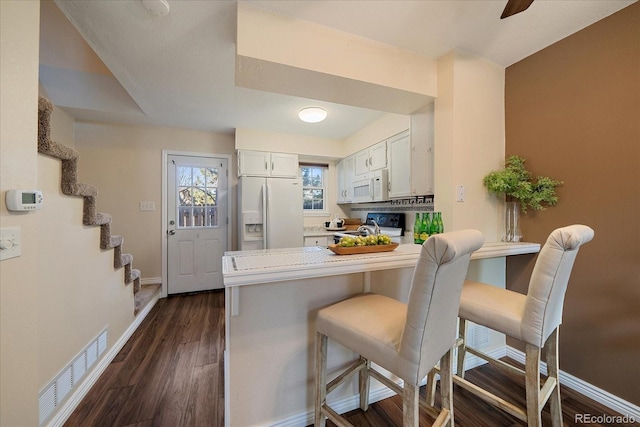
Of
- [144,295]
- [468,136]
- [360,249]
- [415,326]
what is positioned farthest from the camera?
[144,295]

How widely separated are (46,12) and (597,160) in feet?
13.5

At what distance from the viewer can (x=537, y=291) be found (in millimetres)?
1082

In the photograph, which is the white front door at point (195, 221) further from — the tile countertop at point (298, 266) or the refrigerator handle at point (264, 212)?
the tile countertop at point (298, 266)

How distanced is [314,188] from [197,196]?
189 centimetres

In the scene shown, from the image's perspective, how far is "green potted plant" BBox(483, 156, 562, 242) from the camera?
1.71m

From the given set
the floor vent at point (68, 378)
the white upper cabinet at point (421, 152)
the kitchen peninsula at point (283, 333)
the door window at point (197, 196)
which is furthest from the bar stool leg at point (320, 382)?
the door window at point (197, 196)

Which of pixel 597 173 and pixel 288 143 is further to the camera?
pixel 288 143

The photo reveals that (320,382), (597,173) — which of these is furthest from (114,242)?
(597,173)

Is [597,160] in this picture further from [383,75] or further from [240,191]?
[240,191]

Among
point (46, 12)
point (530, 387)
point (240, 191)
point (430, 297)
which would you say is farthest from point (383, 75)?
point (46, 12)

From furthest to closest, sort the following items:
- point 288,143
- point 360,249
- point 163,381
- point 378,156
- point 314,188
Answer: point 314,188 → point 288,143 → point 378,156 → point 163,381 → point 360,249

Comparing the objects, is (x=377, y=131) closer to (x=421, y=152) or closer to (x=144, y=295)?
(x=421, y=152)

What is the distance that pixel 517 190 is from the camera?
1.79 m

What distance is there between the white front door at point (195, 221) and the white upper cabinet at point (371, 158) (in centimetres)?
208
